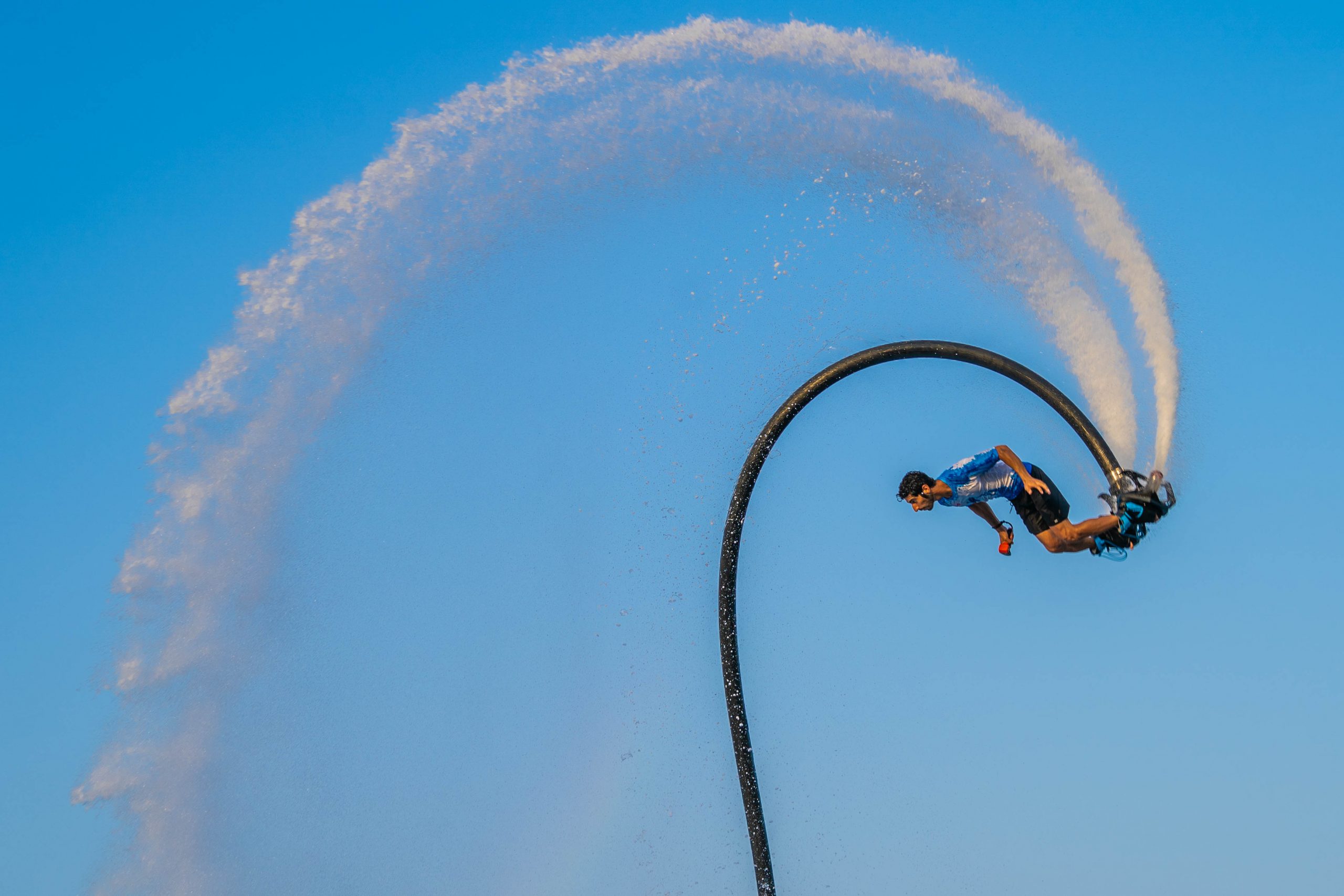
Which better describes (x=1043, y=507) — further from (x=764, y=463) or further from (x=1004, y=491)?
(x=764, y=463)

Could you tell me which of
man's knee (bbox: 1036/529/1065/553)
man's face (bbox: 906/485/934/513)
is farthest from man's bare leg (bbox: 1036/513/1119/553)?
man's face (bbox: 906/485/934/513)

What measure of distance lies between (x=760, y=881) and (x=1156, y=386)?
11.3m

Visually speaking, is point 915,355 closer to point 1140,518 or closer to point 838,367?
point 838,367

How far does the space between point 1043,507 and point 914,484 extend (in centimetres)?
231

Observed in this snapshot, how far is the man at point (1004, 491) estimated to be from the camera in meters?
17.5

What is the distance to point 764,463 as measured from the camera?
17.7 m

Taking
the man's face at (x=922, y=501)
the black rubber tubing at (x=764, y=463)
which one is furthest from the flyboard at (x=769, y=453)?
the man's face at (x=922, y=501)

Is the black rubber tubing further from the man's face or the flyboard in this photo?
the man's face

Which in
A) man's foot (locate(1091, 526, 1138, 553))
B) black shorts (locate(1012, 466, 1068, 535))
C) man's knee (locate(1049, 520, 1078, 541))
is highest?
black shorts (locate(1012, 466, 1068, 535))

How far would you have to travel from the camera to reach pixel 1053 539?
17.5 m

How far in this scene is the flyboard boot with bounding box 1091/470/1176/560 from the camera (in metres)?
15.7

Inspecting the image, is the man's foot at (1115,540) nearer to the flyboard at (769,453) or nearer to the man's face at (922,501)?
the flyboard at (769,453)

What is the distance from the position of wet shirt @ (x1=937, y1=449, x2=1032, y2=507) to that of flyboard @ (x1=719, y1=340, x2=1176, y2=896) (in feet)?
5.19

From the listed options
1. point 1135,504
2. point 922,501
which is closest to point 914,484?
point 922,501
